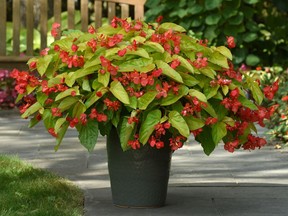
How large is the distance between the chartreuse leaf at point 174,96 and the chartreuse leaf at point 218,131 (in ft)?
1.08

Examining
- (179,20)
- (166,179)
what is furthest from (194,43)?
(179,20)

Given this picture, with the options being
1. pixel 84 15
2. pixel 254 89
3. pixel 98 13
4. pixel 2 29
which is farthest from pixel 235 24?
pixel 254 89

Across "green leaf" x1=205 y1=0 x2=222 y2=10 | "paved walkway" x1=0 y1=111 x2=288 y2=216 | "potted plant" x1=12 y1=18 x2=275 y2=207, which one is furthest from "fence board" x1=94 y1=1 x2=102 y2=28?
"potted plant" x1=12 y1=18 x2=275 y2=207

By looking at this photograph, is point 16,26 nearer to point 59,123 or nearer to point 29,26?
point 29,26

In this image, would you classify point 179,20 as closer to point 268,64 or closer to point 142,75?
point 268,64

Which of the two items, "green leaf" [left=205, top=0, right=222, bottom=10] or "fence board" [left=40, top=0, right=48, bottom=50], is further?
"green leaf" [left=205, top=0, right=222, bottom=10]

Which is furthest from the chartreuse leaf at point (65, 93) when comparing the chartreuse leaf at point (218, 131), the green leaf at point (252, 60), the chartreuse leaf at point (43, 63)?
the green leaf at point (252, 60)

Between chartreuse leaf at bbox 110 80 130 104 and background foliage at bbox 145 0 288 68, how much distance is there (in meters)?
7.11

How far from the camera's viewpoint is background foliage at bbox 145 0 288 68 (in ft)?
44.6

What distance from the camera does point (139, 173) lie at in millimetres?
6797

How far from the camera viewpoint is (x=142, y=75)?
640 centimetres

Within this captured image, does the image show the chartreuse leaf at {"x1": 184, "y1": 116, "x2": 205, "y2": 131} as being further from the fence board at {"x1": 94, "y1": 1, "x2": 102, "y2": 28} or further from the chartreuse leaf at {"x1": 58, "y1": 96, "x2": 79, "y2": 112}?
the fence board at {"x1": 94, "y1": 1, "x2": 102, "y2": 28}

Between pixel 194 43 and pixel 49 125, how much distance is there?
1.13m

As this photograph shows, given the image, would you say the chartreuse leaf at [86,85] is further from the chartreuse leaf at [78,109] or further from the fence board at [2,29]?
the fence board at [2,29]
